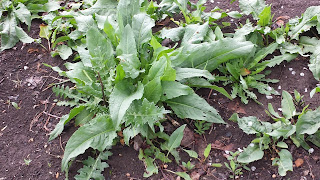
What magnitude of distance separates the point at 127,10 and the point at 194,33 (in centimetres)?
73

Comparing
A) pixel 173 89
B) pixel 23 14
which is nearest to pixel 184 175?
pixel 173 89

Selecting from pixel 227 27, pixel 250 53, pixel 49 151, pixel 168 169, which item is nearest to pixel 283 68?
pixel 250 53

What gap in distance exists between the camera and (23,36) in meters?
3.54

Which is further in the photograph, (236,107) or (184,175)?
(236,107)

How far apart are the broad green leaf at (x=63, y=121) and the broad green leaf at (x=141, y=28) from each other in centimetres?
84

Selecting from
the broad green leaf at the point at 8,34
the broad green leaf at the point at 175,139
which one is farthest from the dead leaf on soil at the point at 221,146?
the broad green leaf at the point at 8,34

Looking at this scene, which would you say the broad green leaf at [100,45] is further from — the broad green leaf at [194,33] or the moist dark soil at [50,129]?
the broad green leaf at [194,33]

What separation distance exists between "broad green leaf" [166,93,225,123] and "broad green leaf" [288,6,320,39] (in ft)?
4.38

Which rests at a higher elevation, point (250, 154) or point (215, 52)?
point (215, 52)

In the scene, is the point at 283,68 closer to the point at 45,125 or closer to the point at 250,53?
the point at 250,53

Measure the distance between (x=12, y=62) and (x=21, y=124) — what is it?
2.92ft

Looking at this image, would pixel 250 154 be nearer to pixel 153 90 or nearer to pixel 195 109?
pixel 195 109

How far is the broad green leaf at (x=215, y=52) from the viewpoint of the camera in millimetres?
2887

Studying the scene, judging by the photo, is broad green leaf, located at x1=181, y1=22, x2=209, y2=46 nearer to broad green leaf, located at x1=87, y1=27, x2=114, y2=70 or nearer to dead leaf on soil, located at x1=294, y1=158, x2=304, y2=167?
broad green leaf, located at x1=87, y1=27, x2=114, y2=70
